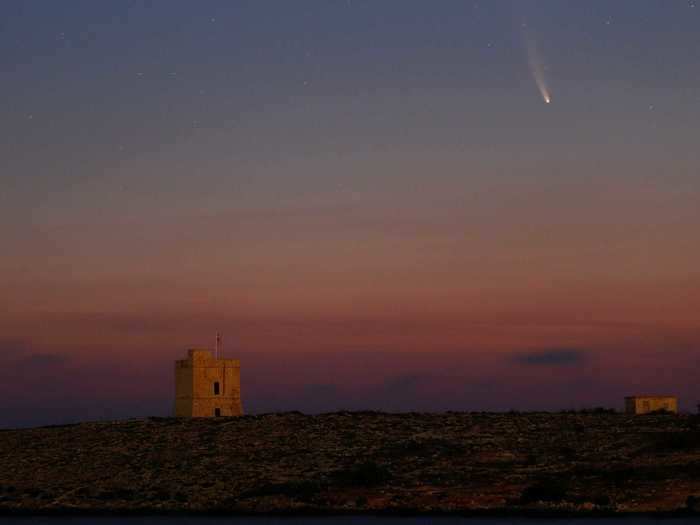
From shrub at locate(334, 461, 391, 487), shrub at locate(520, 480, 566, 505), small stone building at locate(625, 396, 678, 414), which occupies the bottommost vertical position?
shrub at locate(520, 480, 566, 505)

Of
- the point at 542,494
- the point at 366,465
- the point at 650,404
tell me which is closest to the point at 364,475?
the point at 366,465

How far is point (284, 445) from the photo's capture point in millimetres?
71375

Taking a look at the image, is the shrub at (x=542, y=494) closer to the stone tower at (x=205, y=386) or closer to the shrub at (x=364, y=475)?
the shrub at (x=364, y=475)

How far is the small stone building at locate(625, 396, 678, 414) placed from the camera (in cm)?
7719

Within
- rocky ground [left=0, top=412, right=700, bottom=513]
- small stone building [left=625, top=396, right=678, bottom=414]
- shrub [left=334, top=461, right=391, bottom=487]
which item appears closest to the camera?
rocky ground [left=0, top=412, right=700, bottom=513]

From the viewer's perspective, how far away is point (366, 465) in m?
64.8

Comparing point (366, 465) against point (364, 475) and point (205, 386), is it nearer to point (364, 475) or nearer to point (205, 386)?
point (364, 475)

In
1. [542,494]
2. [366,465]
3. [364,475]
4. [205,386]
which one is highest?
[205,386]

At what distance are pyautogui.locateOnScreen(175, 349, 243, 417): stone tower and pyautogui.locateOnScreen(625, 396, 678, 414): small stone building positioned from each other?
2554 centimetres

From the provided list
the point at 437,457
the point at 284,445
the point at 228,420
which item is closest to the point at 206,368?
the point at 228,420

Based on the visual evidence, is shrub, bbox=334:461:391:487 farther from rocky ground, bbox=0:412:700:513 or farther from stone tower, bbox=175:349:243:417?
stone tower, bbox=175:349:243:417

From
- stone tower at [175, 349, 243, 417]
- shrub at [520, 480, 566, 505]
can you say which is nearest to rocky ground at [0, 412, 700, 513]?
shrub at [520, 480, 566, 505]

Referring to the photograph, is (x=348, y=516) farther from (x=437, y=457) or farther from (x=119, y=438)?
(x=119, y=438)

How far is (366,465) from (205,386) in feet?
76.3
